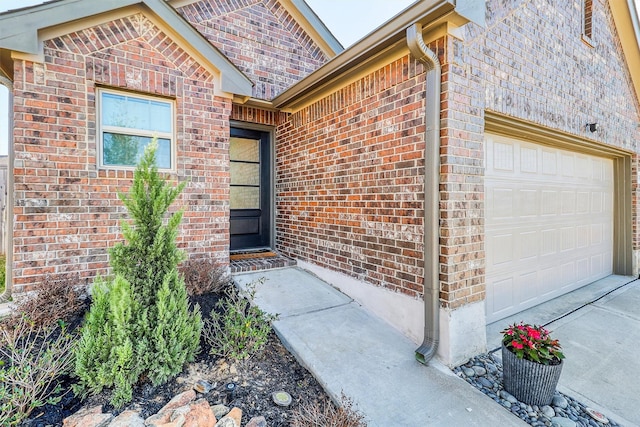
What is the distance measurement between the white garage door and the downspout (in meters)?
1.24

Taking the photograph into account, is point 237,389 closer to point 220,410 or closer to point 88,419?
point 220,410

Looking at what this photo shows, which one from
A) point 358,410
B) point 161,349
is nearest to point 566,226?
point 358,410

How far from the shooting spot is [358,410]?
92.9 inches

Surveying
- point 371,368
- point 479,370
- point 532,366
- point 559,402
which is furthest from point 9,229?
point 559,402

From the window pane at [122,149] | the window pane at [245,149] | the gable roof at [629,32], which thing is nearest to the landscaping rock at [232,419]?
the window pane at [122,149]

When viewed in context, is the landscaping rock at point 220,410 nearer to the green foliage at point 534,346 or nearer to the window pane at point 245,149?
the green foliage at point 534,346

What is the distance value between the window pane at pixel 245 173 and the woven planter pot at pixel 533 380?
15.9 feet

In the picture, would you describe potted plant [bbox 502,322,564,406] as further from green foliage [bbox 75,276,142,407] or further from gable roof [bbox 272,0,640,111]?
green foliage [bbox 75,276,142,407]

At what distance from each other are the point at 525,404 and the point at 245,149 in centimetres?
538

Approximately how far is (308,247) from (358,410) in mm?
2901

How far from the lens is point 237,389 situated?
2.48m

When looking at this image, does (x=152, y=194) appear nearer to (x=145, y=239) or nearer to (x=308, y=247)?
(x=145, y=239)

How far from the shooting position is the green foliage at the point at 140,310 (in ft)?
7.42

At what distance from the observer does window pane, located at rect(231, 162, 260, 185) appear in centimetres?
587
